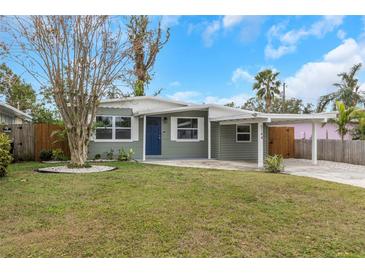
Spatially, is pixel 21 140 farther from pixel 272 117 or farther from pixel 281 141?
pixel 281 141

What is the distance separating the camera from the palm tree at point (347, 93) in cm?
2328

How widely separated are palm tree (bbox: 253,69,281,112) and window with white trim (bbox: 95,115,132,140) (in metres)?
16.2

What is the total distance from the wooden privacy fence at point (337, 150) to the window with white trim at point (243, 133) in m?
3.73

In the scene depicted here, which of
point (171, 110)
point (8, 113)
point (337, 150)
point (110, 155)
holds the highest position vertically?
point (8, 113)

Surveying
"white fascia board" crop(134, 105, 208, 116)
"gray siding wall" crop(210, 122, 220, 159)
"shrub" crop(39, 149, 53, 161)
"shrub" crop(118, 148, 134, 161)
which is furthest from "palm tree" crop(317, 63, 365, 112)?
"shrub" crop(39, 149, 53, 161)

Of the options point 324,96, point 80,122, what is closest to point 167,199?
point 80,122

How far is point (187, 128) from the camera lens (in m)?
16.0

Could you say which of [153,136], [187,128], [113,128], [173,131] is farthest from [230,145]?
[113,128]

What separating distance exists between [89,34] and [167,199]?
674 cm

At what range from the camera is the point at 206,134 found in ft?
53.3

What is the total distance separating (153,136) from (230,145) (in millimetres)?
3949

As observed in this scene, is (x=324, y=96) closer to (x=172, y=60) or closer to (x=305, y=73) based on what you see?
(x=305, y=73)

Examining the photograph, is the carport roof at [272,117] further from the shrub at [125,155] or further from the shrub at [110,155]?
the shrub at [110,155]

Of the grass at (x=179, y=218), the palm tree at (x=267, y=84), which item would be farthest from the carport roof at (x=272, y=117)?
the palm tree at (x=267, y=84)
